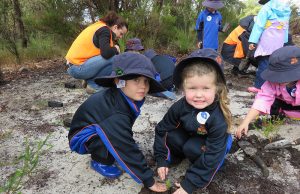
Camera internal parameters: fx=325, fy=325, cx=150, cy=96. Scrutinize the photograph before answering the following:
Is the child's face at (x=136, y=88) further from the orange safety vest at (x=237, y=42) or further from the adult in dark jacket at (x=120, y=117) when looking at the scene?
the orange safety vest at (x=237, y=42)

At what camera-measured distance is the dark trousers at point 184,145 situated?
2.20 m

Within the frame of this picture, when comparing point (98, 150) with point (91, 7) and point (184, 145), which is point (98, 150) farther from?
point (91, 7)

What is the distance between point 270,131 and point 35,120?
2.28 m

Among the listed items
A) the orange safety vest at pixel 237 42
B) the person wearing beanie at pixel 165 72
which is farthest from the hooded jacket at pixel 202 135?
the orange safety vest at pixel 237 42

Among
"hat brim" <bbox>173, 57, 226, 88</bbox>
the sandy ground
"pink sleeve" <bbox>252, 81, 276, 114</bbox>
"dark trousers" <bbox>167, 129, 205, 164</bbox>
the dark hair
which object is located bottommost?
the sandy ground

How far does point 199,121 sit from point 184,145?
24cm

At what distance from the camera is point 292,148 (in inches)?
103

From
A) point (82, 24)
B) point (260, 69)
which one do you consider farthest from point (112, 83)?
point (82, 24)

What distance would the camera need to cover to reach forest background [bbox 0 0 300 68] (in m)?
5.67

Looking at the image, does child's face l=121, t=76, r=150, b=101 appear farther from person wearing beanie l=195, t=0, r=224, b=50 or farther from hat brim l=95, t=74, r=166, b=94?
person wearing beanie l=195, t=0, r=224, b=50

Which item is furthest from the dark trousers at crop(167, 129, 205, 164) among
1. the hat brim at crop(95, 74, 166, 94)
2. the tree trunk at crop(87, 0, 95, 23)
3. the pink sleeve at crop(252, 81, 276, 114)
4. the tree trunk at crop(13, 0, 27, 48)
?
the tree trunk at crop(13, 0, 27, 48)

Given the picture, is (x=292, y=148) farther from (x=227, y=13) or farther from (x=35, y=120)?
(x=227, y=13)

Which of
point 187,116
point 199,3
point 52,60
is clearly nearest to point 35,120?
point 187,116

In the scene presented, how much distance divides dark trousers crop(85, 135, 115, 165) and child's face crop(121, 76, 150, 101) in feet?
1.18
